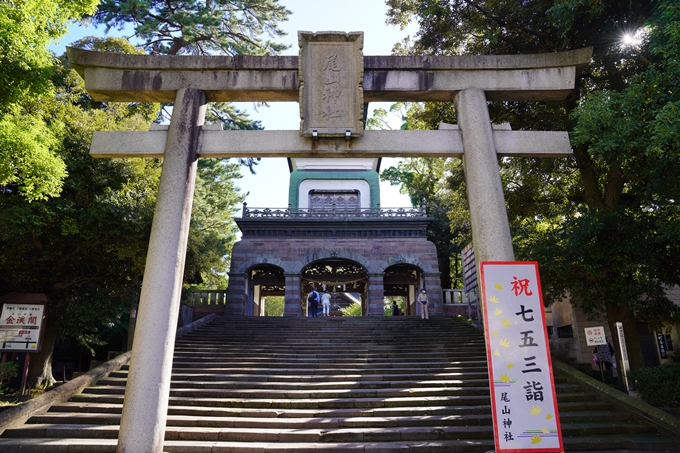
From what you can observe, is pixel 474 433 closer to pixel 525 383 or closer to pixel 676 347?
pixel 525 383

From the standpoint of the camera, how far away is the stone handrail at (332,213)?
21016mm

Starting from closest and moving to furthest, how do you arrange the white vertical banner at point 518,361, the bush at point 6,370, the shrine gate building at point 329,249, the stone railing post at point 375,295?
the white vertical banner at point 518,361, the bush at point 6,370, the stone railing post at point 375,295, the shrine gate building at point 329,249

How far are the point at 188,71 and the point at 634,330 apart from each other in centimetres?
1145

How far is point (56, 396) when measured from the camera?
27.9 ft

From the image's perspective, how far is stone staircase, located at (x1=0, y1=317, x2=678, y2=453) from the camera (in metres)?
6.95

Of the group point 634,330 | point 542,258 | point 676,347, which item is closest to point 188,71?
point 542,258

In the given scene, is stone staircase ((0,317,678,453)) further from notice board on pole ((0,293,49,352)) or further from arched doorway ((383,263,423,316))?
arched doorway ((383,263,423,316))

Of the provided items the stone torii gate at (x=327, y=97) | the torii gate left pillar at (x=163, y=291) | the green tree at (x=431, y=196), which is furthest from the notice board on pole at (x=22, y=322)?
the green tree at (x=431, y=196)

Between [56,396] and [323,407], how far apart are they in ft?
16.9

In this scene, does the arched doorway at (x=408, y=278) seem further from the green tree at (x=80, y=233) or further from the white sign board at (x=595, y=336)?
the green tree at (x=80, y=233)

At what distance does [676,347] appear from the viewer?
1675 cm

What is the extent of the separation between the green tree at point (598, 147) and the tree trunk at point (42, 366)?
12231 mm

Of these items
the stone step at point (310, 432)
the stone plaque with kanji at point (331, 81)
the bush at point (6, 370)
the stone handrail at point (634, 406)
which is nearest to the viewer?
the stone plaque with kanji at point (331, 81)

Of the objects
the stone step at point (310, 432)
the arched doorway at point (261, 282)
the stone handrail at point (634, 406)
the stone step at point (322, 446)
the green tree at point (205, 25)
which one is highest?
the green tree at point (205, 25)
